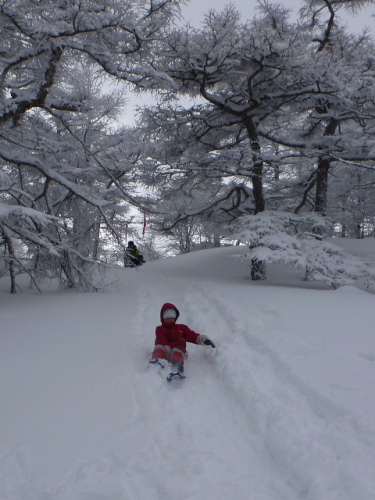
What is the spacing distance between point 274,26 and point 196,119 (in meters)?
2.92

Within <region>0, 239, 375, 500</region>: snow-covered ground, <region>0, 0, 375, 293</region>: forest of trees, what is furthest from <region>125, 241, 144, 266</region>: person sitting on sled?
<region>0, 239, 375, 500</region>: snow-covered ground

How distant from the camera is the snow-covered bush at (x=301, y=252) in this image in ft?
26.2

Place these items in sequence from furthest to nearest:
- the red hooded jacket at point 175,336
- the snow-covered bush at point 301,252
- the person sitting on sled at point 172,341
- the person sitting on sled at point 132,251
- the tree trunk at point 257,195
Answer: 1. the tree trunk at point 257,195
2. the person sitting on sled at point 132,251
3. the snow-covered bush at point 301,252
4. the red hooded jacket at point 175,336
5. the person sitting on sled at point 172,341

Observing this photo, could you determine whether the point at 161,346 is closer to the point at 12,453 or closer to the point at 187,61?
the point at 12,453

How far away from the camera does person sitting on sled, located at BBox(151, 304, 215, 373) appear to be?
4148mm

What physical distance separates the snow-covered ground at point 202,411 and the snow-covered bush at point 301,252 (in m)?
2.06

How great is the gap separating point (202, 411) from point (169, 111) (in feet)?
27.5

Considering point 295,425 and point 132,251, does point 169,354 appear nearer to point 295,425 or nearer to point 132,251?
point 295,425

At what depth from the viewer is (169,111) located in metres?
9.50

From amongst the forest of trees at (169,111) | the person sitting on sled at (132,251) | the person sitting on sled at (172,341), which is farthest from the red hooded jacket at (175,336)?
the person sitting on sled at (132,251)

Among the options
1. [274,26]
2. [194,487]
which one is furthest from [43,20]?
[194,487]

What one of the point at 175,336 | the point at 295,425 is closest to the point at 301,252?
the point at 175,336

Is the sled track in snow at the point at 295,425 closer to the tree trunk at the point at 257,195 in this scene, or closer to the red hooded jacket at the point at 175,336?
the red hooded jacket at the point at 175,336

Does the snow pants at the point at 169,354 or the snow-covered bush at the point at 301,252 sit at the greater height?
the snow-covered bush at the point at 301,252
